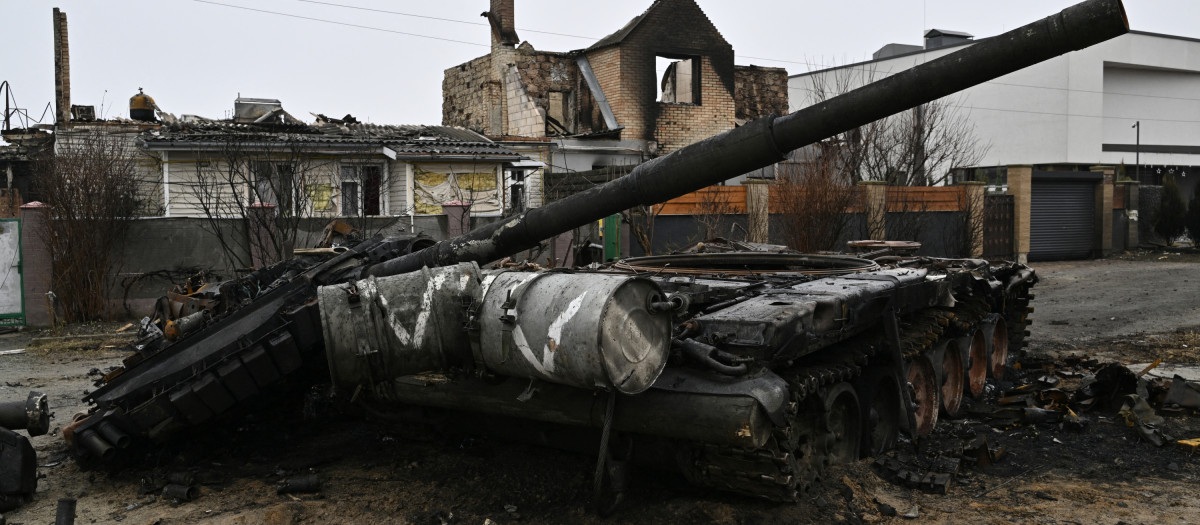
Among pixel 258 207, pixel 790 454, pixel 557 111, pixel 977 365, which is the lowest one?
pixel 977 365

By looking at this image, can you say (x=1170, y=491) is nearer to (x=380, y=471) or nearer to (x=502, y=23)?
(x=380, y=471)

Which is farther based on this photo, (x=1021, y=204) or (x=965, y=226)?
(x=1021, y=204)

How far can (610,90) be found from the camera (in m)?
24.3

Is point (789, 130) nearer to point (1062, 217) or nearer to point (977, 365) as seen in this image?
point (977, 365)

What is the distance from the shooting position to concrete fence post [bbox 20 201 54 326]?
12.0 meters

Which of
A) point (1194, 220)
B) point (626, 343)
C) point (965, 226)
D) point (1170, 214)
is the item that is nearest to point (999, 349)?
point (626, 343)

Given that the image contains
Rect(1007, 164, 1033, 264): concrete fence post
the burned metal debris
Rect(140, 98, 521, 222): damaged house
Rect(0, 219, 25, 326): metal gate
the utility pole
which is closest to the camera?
the burned metal debris

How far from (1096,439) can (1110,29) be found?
12.7ft

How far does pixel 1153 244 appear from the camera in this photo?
25.9m

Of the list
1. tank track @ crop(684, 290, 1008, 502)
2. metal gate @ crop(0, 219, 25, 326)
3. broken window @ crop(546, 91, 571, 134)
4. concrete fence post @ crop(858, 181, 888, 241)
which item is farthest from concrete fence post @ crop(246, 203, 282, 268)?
broken window @ crop(546, 91, 571, 134)

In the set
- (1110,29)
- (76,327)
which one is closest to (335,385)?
(1110,29)

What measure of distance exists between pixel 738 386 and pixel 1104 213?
77.5 ft

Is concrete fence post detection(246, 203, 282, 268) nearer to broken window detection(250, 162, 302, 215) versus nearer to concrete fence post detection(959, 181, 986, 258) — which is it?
A: broken window detection(250, 162, 302, 215)

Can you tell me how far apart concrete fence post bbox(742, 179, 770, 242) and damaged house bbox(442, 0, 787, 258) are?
23.3ft
